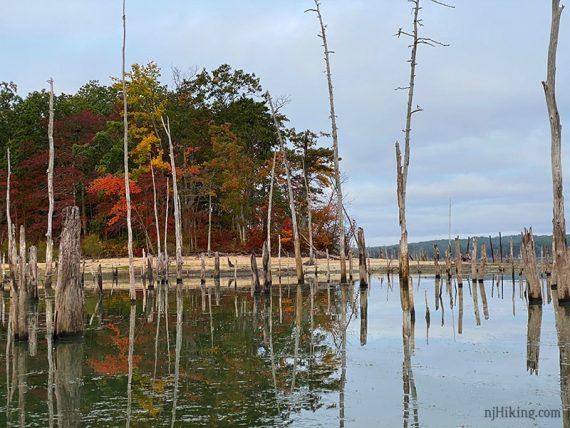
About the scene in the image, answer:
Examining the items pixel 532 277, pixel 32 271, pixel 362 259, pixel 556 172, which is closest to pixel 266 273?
pixel 362 259

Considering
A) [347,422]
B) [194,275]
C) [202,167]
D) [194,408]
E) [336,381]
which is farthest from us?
[202,167]

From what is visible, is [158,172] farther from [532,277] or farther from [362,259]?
[532,277]

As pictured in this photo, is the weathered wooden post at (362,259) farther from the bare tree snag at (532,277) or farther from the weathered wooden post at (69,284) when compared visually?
the weathered wooden post at (69,284)

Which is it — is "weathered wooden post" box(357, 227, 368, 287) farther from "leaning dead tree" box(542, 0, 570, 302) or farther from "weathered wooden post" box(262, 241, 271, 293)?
"leaning dead tree" box(542, 0, 570, 302)

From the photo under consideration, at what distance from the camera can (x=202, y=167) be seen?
5069 centimetres

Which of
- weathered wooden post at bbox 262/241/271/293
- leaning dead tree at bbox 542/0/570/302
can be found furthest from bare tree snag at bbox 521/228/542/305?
weathered wooden post at bbox 262/241/271/293

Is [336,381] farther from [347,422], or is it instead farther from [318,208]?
[318,208]

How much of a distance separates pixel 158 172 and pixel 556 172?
32.0m

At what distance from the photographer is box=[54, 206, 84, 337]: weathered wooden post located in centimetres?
1462

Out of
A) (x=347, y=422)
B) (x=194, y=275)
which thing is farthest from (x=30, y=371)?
(x=194, y=275)

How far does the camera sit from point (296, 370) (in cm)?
1119

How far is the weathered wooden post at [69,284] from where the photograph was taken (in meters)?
14.6

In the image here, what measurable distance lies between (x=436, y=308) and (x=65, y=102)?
4396 cm

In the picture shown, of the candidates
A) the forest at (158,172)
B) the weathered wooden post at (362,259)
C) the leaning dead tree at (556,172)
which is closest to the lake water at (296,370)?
the leaning dead tree at (556,172)
